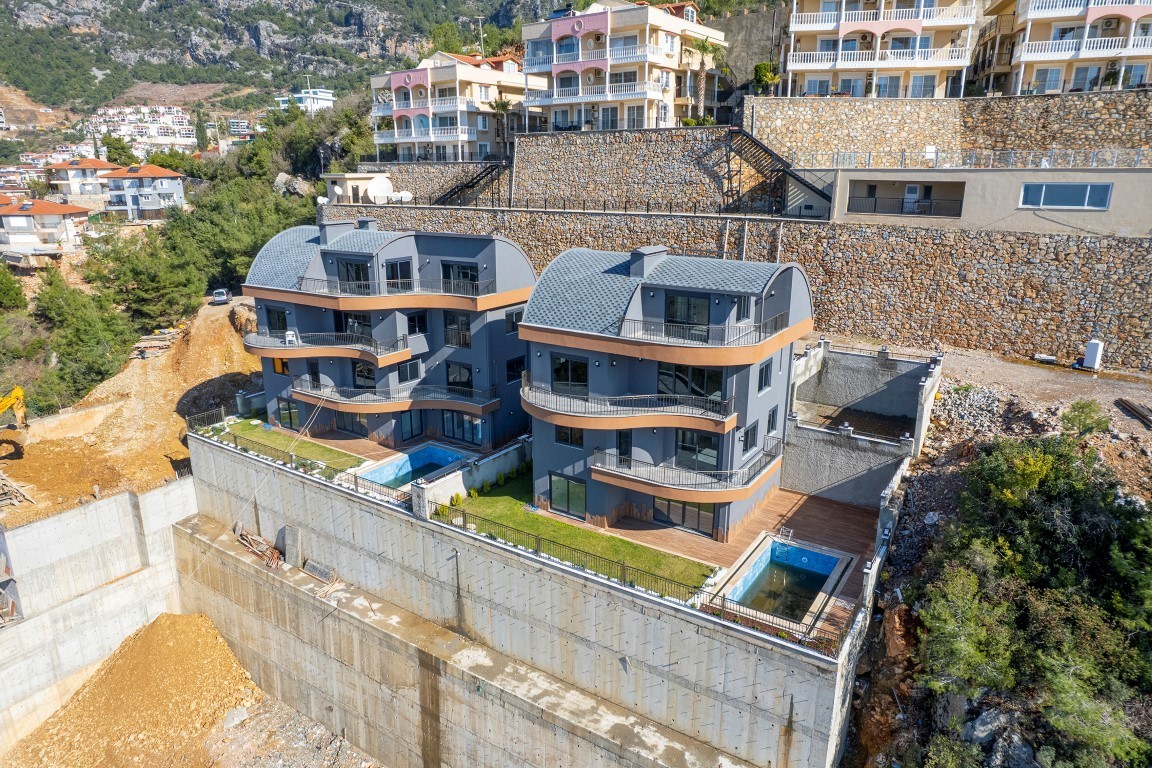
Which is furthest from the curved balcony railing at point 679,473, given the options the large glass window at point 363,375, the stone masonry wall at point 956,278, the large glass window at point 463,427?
the stone masonry wall at point 956,278

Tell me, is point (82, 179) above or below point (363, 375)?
above

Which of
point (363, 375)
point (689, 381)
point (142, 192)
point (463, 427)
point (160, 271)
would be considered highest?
point (142, 192)

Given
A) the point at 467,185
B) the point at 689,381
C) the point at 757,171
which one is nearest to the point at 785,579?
the point at 689,381

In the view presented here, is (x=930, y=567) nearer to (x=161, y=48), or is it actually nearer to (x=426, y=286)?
(x=426, y=286)

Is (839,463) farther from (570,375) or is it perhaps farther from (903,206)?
(903,206)

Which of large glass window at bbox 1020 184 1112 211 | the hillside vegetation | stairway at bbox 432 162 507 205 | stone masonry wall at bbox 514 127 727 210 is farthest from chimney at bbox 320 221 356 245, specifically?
large glass window at bbox 1020 184 1112 211

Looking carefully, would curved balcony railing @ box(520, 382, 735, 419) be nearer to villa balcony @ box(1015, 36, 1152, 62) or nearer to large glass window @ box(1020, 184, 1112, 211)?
large glass window @ box(1020, 184, 1112, 211)
